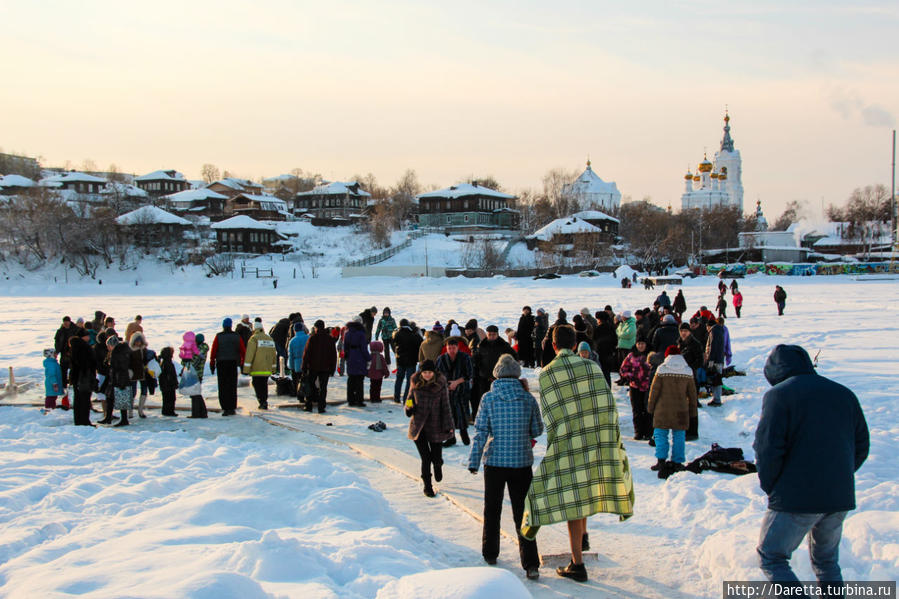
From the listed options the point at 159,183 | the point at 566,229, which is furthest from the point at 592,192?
the point at 159,183

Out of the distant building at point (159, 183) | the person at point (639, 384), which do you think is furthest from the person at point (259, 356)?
the distant building at point (159, 183)

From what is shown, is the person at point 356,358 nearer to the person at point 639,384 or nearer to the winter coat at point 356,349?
the winter coat at point 356,349

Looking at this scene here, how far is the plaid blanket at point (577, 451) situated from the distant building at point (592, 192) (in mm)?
100410

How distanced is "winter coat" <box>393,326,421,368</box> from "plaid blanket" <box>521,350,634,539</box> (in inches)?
255

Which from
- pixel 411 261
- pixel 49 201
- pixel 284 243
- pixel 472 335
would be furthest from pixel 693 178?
pixel 472 335

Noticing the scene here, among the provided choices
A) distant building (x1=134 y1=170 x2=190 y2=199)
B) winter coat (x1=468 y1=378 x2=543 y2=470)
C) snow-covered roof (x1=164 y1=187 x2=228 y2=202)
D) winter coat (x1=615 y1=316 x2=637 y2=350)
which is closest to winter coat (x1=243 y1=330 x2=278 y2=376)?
winter coat (x1=615 y1=316 x2=637 y2=350)

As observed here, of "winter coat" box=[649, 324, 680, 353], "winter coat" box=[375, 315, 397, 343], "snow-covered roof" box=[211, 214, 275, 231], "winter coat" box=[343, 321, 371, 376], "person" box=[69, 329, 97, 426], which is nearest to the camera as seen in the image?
"person" box=[69, 329, 97, 426]

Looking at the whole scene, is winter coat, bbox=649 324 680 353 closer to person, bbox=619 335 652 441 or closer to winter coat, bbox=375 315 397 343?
person, bbox=619 335 652 441

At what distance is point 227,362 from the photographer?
10.9 m

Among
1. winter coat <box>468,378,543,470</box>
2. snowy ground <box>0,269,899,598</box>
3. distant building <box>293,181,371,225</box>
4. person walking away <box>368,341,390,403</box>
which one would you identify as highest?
distant building <box>293,181,371,225</box>

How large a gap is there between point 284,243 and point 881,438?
7480 cm

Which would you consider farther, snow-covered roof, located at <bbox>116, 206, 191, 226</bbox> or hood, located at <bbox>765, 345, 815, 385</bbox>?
snow-covered roof, located at <bbox>116, 206, 191, 226</bbox>

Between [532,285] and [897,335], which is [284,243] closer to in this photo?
[532,285]

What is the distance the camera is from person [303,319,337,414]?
35.8ft
